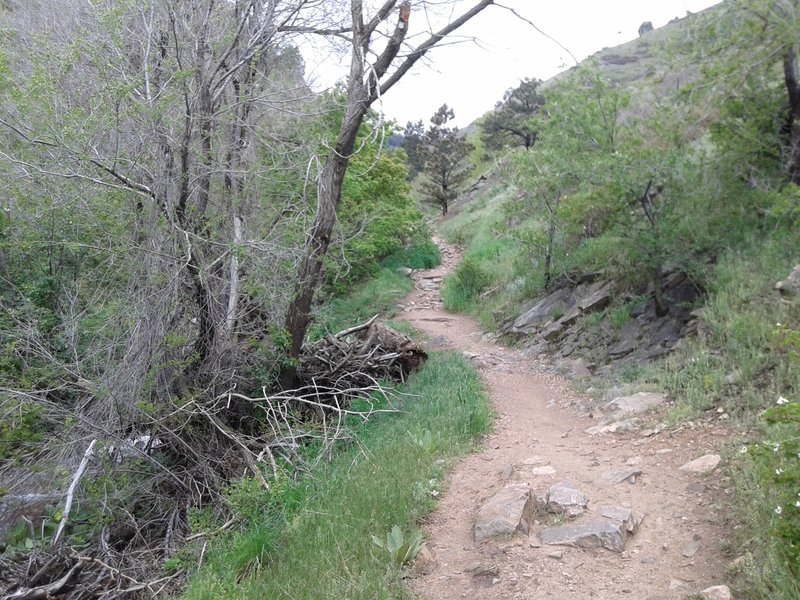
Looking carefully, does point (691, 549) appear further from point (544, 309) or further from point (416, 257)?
point (416, 257)

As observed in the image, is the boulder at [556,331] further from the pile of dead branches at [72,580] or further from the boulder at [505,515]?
the pile of dead branches at [72,580]

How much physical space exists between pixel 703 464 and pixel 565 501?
1.23 m

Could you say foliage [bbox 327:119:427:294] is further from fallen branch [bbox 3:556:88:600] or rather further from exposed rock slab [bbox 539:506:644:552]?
exposed rock slab [bbox 539:506:644:552]

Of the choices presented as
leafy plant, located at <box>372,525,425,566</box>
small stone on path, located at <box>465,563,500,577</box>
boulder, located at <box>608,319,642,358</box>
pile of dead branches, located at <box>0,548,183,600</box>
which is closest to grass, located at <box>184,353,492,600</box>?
leafy plant, located at <box>372,525,425,566</box>

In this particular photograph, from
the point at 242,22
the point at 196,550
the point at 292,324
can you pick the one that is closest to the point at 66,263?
the point at 292,324

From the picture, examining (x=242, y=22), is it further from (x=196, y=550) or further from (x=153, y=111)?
(x=196, y=550)

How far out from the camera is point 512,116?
3109cm

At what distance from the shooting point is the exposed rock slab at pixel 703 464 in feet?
14.9

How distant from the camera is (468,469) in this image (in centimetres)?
536

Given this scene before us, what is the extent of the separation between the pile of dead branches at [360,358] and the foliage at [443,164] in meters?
22.2

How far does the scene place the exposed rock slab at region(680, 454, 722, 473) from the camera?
14.9ft

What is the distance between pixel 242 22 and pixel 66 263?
3.95 m

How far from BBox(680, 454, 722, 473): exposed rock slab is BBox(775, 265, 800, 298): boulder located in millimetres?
2436

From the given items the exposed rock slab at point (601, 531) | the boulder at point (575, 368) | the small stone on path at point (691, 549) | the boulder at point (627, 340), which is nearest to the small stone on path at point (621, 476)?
the exposed rock slab at point (601, 531)
